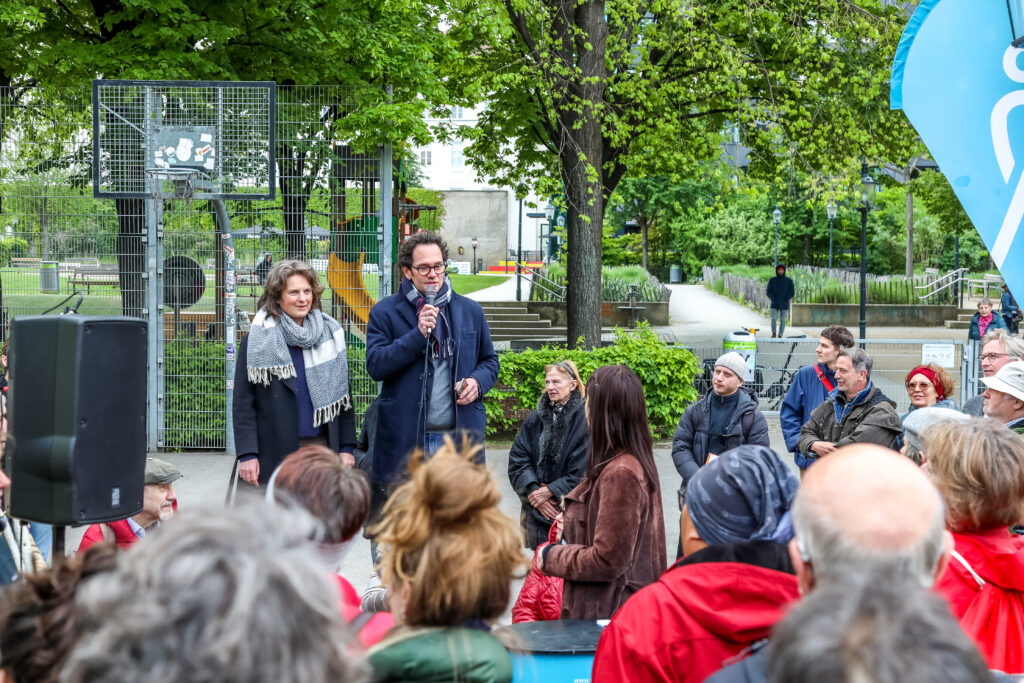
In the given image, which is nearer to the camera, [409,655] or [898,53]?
[409,655]

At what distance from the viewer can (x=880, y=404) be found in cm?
619

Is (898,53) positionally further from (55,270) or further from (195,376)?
(55,270)

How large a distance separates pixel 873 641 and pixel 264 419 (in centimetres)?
413

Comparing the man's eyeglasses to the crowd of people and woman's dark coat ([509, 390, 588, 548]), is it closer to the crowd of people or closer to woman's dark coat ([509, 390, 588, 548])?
the crowd of people

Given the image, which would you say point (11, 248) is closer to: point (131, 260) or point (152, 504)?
point (131, 260)

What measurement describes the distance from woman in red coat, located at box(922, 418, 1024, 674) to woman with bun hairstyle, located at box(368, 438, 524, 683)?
1436mm

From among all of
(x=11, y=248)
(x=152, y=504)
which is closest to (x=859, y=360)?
(x=152, y=504)

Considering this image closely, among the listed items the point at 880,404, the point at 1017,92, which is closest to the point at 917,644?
the point at 1017,92

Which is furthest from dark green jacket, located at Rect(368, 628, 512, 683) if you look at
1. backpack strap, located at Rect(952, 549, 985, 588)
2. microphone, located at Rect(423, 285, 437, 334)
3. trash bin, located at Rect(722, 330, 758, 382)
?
trash bin, located at Rect(722, 330, 758, 382)

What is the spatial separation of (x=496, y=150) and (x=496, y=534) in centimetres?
1462

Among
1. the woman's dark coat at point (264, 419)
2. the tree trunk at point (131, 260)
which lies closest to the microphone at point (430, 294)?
the woman's dark coat at point (264, 419)

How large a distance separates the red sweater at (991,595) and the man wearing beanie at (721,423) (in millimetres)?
3498

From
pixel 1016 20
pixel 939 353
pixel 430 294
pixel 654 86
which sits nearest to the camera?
pixel 1016 20

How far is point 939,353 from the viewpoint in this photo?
11.9 metres
